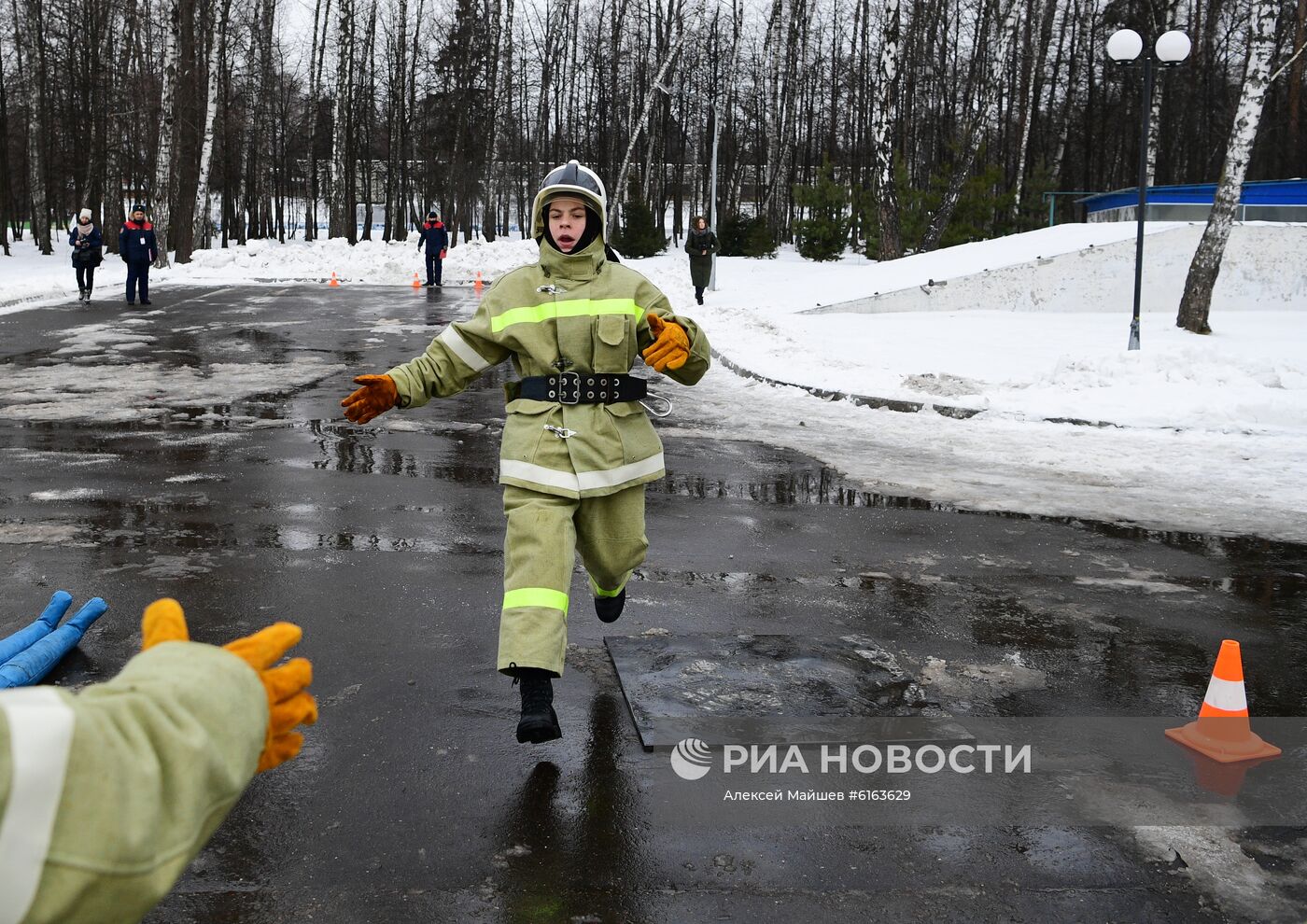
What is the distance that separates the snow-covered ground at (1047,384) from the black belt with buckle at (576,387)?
5.04 meters

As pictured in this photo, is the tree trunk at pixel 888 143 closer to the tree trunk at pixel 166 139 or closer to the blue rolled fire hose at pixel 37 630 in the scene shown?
the tree trunk at pixel 166 139

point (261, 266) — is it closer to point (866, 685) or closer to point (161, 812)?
point (866, 685)

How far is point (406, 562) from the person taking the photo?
7.00 m

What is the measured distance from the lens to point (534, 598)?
4.26 m

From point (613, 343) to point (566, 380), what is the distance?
218mm

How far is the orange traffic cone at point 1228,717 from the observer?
453 cm

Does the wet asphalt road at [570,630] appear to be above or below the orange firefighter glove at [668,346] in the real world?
below

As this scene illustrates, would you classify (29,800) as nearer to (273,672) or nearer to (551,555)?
(273,672)

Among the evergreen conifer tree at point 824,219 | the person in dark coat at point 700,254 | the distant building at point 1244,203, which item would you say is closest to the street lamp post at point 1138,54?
the distant building at point 1244,203

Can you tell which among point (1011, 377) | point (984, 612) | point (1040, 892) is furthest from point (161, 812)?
point (1011, 377)

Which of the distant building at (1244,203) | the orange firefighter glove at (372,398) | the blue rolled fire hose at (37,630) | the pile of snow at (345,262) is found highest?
the distant building at (1244,203)

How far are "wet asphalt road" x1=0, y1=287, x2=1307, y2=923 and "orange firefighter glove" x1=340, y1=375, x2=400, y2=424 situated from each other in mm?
1166

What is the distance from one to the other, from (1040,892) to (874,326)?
714 inches

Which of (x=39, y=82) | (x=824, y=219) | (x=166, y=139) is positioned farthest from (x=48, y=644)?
(x=39, y=82)
